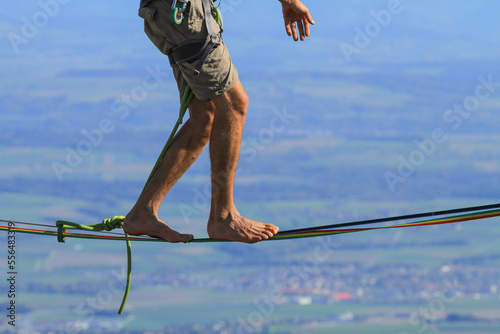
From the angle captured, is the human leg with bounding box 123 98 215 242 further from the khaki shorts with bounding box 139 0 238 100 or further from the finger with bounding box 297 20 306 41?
the finger with bounding box 297 20 306 41

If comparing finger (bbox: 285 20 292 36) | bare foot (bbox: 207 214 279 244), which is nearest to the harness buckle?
finger (bbox: 285 20 292 36)

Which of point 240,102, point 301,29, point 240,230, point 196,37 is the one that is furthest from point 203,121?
point 301,29

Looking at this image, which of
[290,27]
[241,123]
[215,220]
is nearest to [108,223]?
[215,220]

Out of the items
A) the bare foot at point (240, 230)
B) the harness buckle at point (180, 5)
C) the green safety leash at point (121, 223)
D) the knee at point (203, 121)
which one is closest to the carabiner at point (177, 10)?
the harness buckle at point (180, 5)

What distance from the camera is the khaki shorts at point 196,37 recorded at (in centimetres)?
601

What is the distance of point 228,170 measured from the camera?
20.4 ft

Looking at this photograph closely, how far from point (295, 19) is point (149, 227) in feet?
5.76

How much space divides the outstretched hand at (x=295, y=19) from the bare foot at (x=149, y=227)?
1.57 m

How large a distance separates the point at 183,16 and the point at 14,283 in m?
3.10

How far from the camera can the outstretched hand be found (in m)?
6.11

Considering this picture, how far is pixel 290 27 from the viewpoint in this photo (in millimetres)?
6160

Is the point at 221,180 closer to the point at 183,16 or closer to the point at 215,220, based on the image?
the point at 215,220

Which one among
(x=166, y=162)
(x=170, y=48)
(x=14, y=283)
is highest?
(x=170, y=48)

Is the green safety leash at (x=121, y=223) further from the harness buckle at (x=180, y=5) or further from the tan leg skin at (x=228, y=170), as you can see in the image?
the harness buckle at (x=180, y=5)
